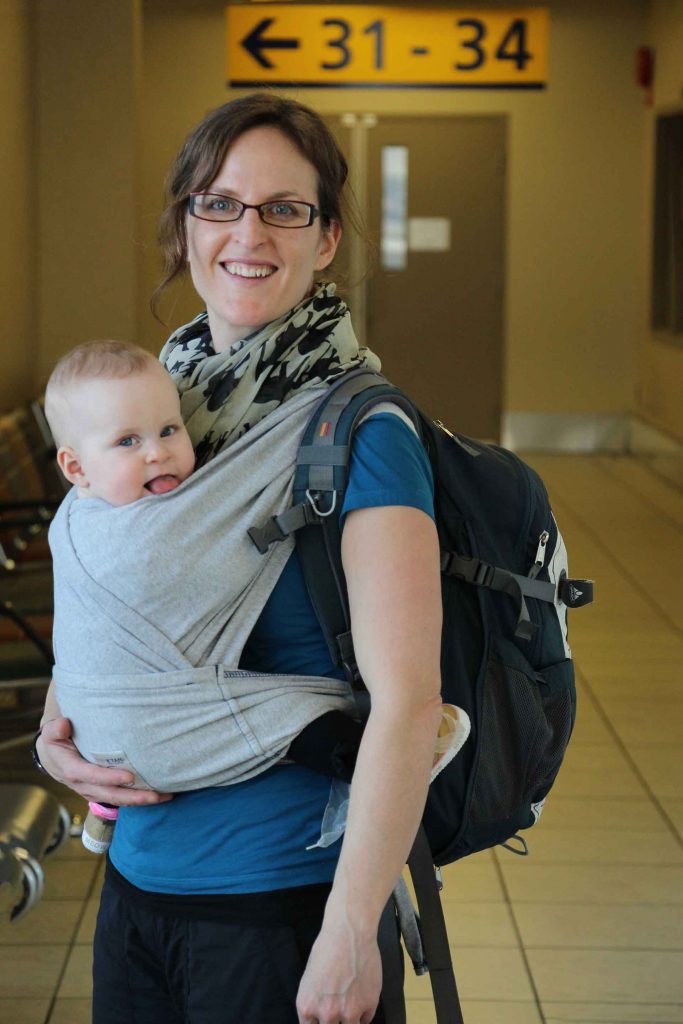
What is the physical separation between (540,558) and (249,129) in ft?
1.71

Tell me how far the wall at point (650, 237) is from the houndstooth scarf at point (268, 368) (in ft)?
29.3

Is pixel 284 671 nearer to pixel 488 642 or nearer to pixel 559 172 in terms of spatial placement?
pixel 488 642

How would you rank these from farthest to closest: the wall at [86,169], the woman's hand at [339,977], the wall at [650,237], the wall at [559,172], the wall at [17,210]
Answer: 1. the wall at [559,172]
2. the wall at [650,237]
3. the wall at [86,169]
4. the wall at [17,210]
5. the woman's hand at [339,977]

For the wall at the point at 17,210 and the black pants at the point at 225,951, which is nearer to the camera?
the black pants at the point at 225,951

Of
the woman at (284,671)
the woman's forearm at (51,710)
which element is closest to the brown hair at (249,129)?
the woman at (284,671)

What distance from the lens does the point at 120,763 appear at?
1321 mm

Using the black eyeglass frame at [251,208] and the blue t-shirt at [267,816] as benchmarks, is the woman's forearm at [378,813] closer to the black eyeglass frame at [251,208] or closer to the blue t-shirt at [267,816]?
the blue t-shirt at [267,816]

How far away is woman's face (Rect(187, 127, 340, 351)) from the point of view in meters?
1.37

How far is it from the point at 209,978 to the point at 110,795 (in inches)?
8.0

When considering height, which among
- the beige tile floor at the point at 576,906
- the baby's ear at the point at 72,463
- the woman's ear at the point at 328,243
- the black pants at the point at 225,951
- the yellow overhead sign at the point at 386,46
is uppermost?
the yellow overhead sign at the point at 386,46

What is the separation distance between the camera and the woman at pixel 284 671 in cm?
119

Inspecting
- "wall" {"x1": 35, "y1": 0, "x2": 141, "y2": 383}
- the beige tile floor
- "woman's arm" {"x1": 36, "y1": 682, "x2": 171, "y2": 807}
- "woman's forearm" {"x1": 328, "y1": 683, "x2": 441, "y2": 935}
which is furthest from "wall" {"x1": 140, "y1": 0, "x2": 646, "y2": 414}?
"woman's forearm" {"x1": 328, "y1": 683, "x2": 441, "y2": 935}

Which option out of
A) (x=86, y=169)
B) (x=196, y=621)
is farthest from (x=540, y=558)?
(x=86, y=169)

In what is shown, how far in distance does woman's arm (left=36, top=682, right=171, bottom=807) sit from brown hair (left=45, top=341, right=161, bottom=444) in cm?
30
